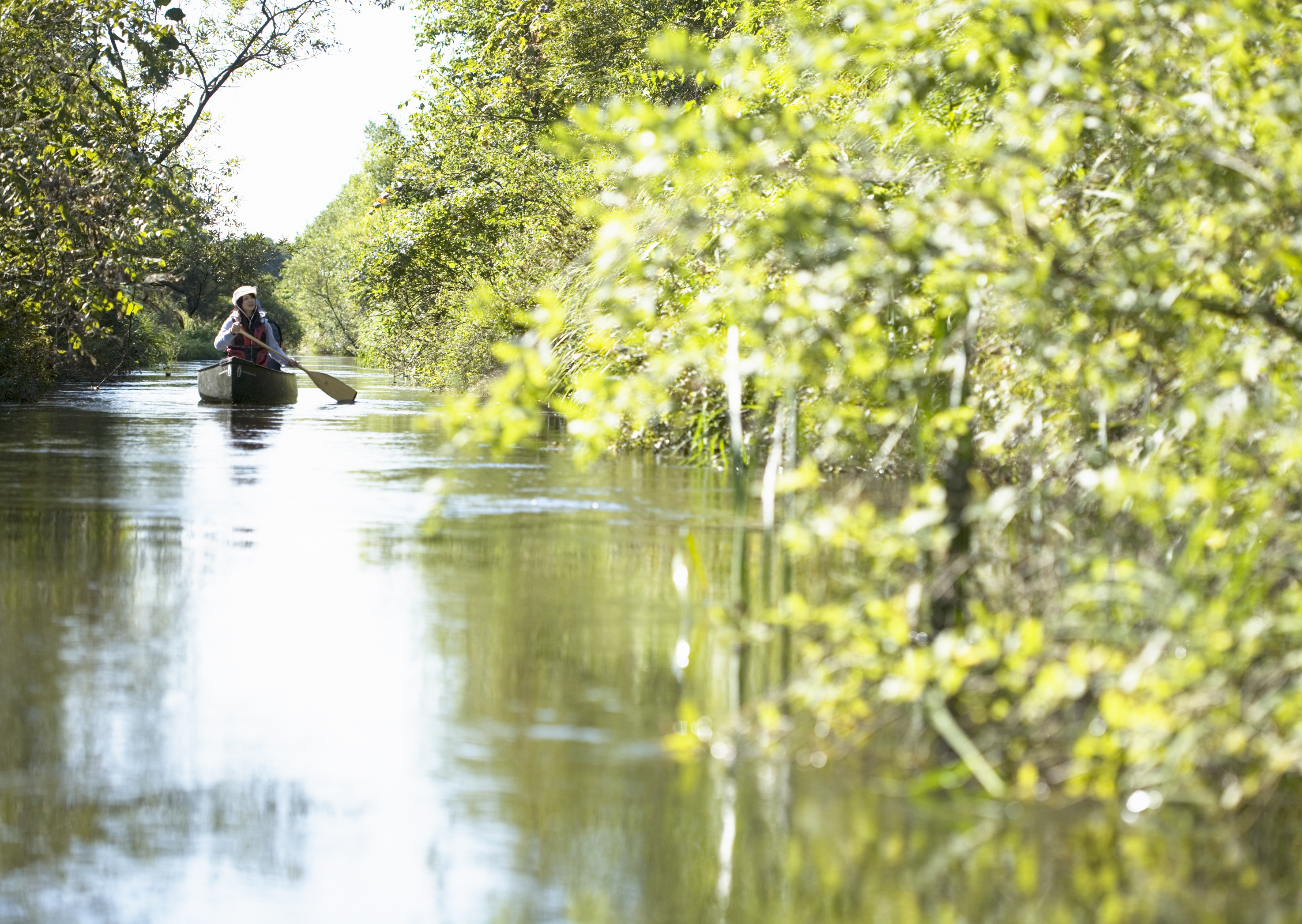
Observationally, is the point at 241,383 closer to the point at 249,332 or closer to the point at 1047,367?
the point at 249,332

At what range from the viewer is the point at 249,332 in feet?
92.7

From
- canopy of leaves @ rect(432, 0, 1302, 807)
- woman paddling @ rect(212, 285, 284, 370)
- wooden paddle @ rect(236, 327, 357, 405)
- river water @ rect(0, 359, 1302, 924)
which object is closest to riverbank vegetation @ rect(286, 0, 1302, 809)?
canopy of leaves @ rect(432, 0, 1302, 807)

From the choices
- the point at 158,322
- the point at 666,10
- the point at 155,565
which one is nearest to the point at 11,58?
the point at 666,10

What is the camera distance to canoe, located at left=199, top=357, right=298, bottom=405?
27188 mm

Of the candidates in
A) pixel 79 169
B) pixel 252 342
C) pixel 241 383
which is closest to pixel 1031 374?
pixel 79 169

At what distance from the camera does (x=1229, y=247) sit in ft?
16.8

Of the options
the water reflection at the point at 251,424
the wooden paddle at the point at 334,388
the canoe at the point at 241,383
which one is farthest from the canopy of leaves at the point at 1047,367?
the wooden paddle at the point at 334,388

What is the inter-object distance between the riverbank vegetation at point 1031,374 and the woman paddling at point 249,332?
21.7m

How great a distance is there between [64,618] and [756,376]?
127 inches

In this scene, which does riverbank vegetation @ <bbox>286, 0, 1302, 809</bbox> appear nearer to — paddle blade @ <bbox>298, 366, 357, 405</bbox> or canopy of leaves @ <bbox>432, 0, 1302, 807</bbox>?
canopy of leaves @ <bbox>432, 0, 1302, 807</bbox>

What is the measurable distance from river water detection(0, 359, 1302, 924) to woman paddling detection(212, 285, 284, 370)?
1861 centimetres

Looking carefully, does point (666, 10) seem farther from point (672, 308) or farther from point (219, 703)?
point (219, 703)

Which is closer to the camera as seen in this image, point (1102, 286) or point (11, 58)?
point (1102, 286)

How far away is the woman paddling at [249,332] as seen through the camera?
27.6 meters
